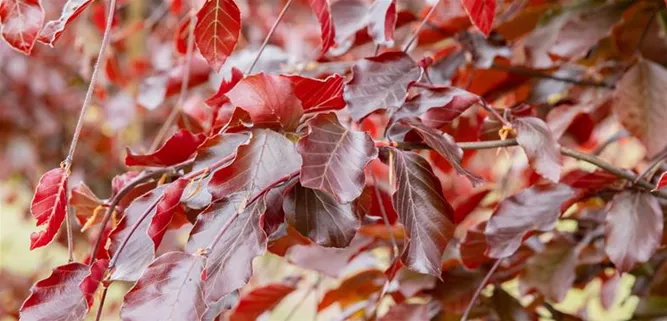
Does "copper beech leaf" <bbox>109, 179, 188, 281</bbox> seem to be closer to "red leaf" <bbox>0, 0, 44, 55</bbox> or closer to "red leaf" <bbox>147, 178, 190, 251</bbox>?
"red leaf" <bbox>147, 178, 190, 251</bbox>

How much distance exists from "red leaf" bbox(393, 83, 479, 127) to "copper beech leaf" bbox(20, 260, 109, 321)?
12.5 inches

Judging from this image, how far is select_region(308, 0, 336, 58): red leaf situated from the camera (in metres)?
0.79

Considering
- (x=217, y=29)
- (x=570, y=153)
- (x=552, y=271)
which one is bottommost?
(x=552, y=271)

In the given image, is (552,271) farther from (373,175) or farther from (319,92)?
(319,92)

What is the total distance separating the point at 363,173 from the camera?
26.0 inches

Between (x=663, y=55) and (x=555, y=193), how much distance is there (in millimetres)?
456

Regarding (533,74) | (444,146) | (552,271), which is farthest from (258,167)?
(533,74)

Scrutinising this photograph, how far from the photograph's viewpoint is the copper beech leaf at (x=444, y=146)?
0.71m

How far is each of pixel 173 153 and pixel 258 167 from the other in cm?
15

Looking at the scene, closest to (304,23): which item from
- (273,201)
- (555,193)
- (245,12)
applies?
(245,12)

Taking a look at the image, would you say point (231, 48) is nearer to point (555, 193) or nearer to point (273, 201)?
point (273, 201)

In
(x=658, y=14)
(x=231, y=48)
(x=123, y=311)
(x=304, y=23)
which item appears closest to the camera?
(x=123, y=311)

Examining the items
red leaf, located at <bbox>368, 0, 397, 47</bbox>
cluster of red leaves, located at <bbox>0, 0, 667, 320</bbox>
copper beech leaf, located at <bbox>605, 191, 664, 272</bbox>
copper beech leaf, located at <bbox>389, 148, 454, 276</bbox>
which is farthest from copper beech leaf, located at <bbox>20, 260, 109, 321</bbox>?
copper beech leaf, located at <bbox>605, 191, 664, 272</bbox>

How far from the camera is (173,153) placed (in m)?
0.77
